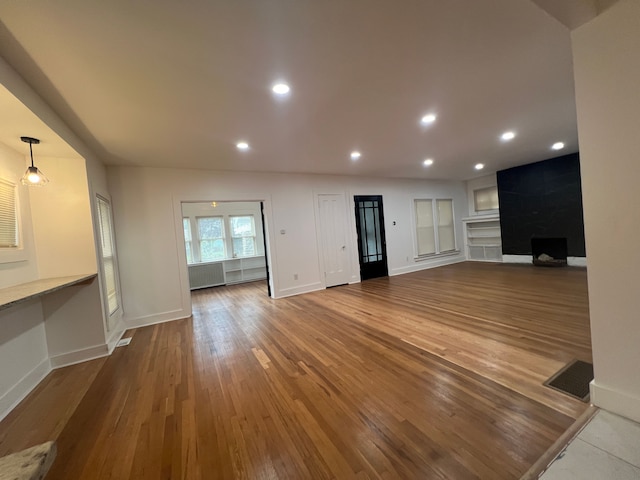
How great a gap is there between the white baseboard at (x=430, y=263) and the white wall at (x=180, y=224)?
0.23 feet

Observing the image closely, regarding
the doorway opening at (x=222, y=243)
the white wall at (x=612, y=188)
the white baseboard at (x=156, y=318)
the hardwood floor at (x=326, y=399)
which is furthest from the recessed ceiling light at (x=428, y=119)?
the doorway opening at (x=222, y=243)

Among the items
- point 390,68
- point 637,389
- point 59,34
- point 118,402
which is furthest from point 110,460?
point 390,68

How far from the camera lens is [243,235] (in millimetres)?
8234

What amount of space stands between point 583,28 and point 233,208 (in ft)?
25.6

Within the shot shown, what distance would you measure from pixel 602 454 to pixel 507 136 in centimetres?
440

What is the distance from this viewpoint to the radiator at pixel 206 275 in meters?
7.24

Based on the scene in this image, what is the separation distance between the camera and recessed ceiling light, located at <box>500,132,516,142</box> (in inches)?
161

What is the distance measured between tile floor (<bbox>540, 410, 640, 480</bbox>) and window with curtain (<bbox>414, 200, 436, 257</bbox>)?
6.16m

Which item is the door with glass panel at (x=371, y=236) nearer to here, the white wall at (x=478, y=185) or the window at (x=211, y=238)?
the white wall at (x=478, y=185)

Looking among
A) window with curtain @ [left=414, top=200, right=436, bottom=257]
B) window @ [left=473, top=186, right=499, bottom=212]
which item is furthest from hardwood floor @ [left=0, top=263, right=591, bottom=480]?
window @ [left=473, top=186, right=499, bottom=212]

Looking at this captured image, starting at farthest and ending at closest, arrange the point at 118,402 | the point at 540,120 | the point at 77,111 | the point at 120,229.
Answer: the point at 120,229
the point at 540,120
the point at 77,111
the point at 118,402

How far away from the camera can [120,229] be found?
4.13 metres

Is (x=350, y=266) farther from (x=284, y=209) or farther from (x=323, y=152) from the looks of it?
(x=323, y=152)

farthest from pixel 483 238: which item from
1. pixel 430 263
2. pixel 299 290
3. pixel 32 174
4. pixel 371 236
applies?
pixel 32 174
